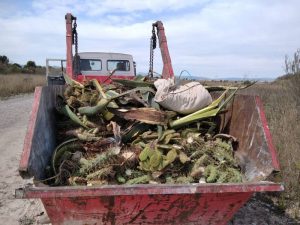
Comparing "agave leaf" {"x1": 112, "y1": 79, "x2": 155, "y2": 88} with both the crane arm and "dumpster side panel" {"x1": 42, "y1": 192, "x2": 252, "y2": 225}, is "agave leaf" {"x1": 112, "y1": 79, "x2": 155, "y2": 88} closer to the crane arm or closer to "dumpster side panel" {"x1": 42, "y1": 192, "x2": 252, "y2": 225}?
"dumpster side panel" {"x1": 42, "y1": 192, "x2": 252, "y2": 225}

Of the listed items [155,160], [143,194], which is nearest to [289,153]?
[155,160]

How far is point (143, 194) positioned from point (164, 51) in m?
3.85

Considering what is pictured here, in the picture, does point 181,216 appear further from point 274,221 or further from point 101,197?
point 274,221

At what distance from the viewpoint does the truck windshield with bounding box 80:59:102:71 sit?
7.61 meters

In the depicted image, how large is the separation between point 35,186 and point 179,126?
1192 mm

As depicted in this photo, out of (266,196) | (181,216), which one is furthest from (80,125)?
(266,196)

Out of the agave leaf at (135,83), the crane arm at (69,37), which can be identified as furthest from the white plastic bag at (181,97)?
the crane arm at (69,37)

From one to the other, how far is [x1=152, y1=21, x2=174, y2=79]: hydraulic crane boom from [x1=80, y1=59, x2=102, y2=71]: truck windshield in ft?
7.15

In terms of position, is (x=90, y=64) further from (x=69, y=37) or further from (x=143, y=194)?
(x=143, y=194)

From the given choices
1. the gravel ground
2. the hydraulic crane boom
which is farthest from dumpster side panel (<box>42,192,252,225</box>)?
the hydraulic crane boom

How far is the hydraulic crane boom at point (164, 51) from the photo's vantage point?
536 centimetres

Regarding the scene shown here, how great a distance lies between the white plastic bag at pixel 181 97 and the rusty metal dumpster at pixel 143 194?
46 cm

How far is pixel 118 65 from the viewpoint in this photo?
809 cm

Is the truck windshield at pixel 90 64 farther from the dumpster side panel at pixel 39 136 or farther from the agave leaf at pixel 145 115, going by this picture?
the agave leaf at pixel 145 115
